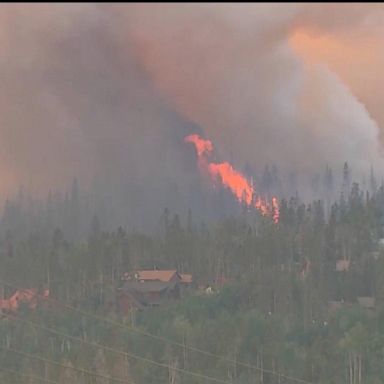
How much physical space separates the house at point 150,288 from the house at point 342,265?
16.2ft

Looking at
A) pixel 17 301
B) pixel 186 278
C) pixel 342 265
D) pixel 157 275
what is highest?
pixel 342 265

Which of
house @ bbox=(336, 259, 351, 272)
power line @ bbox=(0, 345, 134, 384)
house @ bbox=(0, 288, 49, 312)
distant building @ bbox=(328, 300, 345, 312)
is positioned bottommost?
power line @ bbox=(0, 345, 134, 384)

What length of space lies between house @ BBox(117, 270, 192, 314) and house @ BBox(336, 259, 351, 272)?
4938mm

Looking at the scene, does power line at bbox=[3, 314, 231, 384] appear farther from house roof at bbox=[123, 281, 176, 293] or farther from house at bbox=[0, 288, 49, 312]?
house roof at bbox=[123, 281, 176, 293]

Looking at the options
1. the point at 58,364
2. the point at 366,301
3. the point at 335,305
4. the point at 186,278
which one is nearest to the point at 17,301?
the point at 186,278

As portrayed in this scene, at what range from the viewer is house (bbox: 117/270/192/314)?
910 inches

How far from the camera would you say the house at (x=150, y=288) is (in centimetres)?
2311

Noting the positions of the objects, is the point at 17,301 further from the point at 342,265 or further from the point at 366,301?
the point at 342,265

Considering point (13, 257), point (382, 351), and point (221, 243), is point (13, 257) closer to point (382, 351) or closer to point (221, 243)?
point (221, 243)

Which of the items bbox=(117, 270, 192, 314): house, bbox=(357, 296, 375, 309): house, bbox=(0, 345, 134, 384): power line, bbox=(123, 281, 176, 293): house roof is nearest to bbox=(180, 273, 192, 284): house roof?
bbox=(117, 270, 192, 314): house

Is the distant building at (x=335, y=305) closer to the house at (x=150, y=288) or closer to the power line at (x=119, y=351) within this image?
the house at (x=150, y=288)

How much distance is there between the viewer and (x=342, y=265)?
26516mm

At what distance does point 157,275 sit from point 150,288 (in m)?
1.83

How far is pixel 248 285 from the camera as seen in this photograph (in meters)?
23.2
